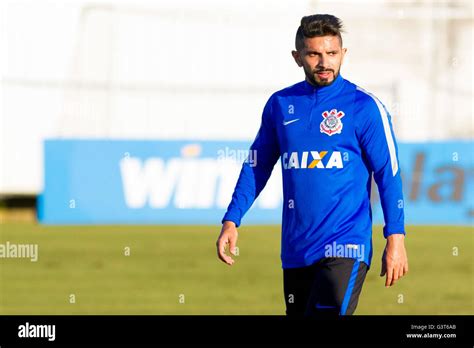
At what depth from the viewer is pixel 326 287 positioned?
21.3 feet

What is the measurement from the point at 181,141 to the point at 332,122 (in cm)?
1691

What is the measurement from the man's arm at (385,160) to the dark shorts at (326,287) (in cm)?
21

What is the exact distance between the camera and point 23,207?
105 feet

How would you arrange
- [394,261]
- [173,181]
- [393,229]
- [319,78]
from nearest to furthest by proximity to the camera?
1. [394,261]
2. [393,229]
3. [319,78]
4. [173,181]

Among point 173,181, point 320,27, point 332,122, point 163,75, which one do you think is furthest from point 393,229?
point 163,75

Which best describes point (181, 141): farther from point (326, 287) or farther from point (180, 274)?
point (326, 287)

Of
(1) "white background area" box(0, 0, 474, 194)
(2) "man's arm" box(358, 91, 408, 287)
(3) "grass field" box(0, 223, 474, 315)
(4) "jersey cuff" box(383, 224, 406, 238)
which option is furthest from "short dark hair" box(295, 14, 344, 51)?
(1) "white background area" box(0, 0, 474, 194)

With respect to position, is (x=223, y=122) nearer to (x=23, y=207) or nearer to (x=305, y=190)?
(x=23, y=207)

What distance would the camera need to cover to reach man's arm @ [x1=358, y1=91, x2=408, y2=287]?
254 inches

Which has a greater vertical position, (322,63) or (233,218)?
(322,63)

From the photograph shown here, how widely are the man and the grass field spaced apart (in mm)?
5303

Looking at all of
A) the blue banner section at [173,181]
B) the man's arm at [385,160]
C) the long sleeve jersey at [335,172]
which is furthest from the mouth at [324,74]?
the blue banner section at [173,181]
